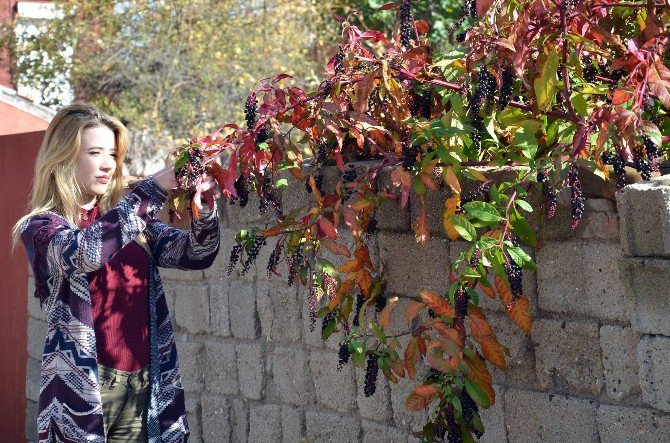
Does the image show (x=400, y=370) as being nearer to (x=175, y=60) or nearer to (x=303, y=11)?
(x=175, y=60)

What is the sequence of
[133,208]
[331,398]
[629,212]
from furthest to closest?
[331,398] < [133,208] < [629,212]

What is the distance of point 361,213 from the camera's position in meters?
3.66

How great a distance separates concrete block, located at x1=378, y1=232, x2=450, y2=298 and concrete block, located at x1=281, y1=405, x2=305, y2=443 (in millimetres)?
825

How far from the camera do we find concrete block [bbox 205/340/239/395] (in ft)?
15.5

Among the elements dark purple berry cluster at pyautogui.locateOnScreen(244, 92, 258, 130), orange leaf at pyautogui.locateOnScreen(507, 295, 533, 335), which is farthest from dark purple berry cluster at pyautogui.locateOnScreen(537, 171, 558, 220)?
dark purple berry cluster at pyautogui.locateOnScreen(244, 92, 258, 130)

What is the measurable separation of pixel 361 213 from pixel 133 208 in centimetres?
82

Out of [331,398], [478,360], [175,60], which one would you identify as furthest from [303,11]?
[478,360]

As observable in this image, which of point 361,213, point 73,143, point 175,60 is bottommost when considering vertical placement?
point 361,213

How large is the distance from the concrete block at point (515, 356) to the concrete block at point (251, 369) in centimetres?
140

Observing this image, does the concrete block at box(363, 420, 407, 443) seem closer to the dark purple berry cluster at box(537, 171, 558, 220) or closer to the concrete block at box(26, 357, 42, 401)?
the dark purple berry cluster at box(537, 171, 558, 220)

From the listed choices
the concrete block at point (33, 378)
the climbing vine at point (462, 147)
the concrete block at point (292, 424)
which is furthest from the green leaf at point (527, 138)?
the concrete block at point (33, 378)

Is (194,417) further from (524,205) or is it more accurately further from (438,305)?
(524,205)

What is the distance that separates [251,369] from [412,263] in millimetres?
1208

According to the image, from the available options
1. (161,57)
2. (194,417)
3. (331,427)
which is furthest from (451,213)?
(161,57)
